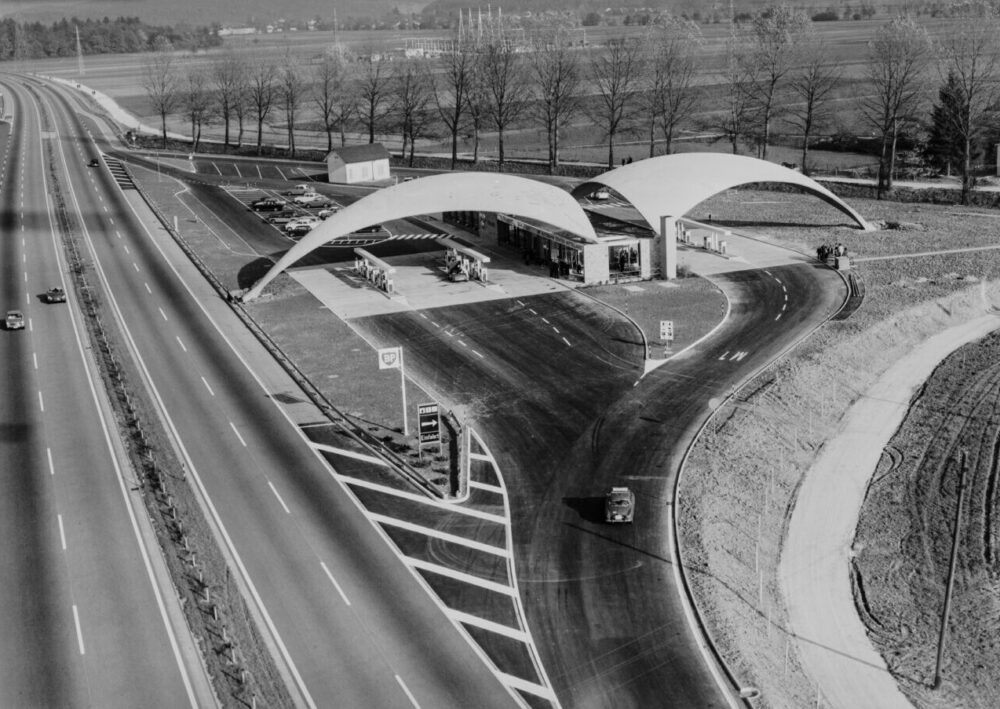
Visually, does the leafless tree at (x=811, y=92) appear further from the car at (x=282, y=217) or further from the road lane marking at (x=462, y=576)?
the road lane marking at (x=462, y=576)

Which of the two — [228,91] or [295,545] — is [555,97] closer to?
[228,91]

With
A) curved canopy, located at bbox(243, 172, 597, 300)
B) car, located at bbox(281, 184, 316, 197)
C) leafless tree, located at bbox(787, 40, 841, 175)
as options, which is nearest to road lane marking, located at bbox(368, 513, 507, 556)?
curved canopy, located at bbox(243, 172, 597, 300)

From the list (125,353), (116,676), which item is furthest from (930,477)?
(125,353)

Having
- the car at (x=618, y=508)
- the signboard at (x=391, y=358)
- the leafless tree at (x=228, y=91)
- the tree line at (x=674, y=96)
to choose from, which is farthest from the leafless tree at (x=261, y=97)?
the car at (x=618, y=508)

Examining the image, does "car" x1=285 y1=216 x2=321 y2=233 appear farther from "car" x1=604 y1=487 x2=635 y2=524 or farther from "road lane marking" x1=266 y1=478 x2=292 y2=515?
"car" x1=604 y1=487 x2=635 y2=524

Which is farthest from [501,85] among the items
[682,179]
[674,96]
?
[682,179]

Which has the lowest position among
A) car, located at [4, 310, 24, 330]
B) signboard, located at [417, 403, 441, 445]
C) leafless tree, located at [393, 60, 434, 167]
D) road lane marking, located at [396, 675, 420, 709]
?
road lane marking, located at [396, 675, 420, 709]
